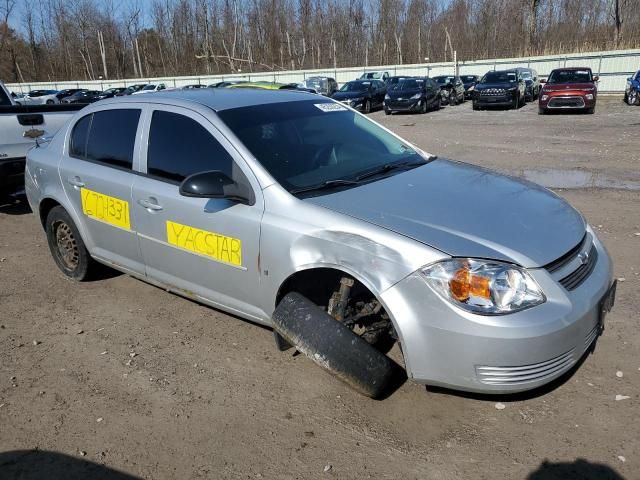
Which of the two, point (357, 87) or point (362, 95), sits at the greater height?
point (357, 87)

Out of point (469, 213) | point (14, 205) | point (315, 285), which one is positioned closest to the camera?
point (469, 213)

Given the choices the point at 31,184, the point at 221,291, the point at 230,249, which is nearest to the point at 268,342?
the point at 221,291

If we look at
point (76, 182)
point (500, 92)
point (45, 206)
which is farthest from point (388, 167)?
point (500, 92)

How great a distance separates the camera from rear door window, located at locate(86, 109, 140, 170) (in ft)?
13.6

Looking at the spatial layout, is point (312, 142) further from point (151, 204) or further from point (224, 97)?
point (151, 204)

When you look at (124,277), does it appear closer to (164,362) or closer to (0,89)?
(164,362)

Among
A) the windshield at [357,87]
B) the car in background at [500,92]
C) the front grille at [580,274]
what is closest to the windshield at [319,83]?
the windshield at [357,87]

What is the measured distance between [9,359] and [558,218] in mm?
3718

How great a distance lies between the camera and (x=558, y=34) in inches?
2079

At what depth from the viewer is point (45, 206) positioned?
511cm

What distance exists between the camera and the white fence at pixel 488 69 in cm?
3219

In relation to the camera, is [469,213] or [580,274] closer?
[580,274]

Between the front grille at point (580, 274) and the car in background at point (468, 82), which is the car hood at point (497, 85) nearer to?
the car in background at point (468, 82)

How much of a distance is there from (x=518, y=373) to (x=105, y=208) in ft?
10.6
